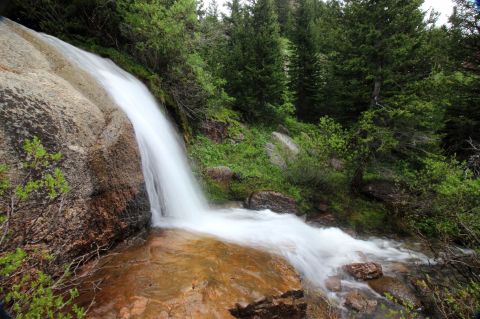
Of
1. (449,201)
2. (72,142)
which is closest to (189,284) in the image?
(72,142)

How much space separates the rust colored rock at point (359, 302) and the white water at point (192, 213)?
0.63m

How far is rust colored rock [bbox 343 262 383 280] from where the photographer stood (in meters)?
6.91

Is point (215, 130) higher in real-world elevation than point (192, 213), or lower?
higher

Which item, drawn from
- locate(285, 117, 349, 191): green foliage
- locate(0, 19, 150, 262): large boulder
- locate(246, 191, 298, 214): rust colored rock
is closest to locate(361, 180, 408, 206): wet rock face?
locate(285, 117, 349, 191): green foliage

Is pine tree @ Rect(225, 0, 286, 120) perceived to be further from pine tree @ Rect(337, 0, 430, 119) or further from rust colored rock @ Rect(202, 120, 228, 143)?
pine tree @ Rect(337, 0, 430, 119)

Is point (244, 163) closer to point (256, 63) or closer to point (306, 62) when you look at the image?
point (256, 63)

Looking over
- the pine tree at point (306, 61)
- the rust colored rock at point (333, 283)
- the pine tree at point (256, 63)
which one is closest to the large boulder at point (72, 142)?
the rust colored rock at point (333, 283)

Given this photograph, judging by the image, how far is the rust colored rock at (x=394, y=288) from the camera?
634cm

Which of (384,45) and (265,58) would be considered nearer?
(384,45)

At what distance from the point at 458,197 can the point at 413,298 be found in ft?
10.5

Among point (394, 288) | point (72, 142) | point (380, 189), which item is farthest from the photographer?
point (380, 189)

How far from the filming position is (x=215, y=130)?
14227mm

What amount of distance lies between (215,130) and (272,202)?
16.7ft

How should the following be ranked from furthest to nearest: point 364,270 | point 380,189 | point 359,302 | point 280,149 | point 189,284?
point 280,149
point 380,189
point 364,270
point 359,302
point 189,284
